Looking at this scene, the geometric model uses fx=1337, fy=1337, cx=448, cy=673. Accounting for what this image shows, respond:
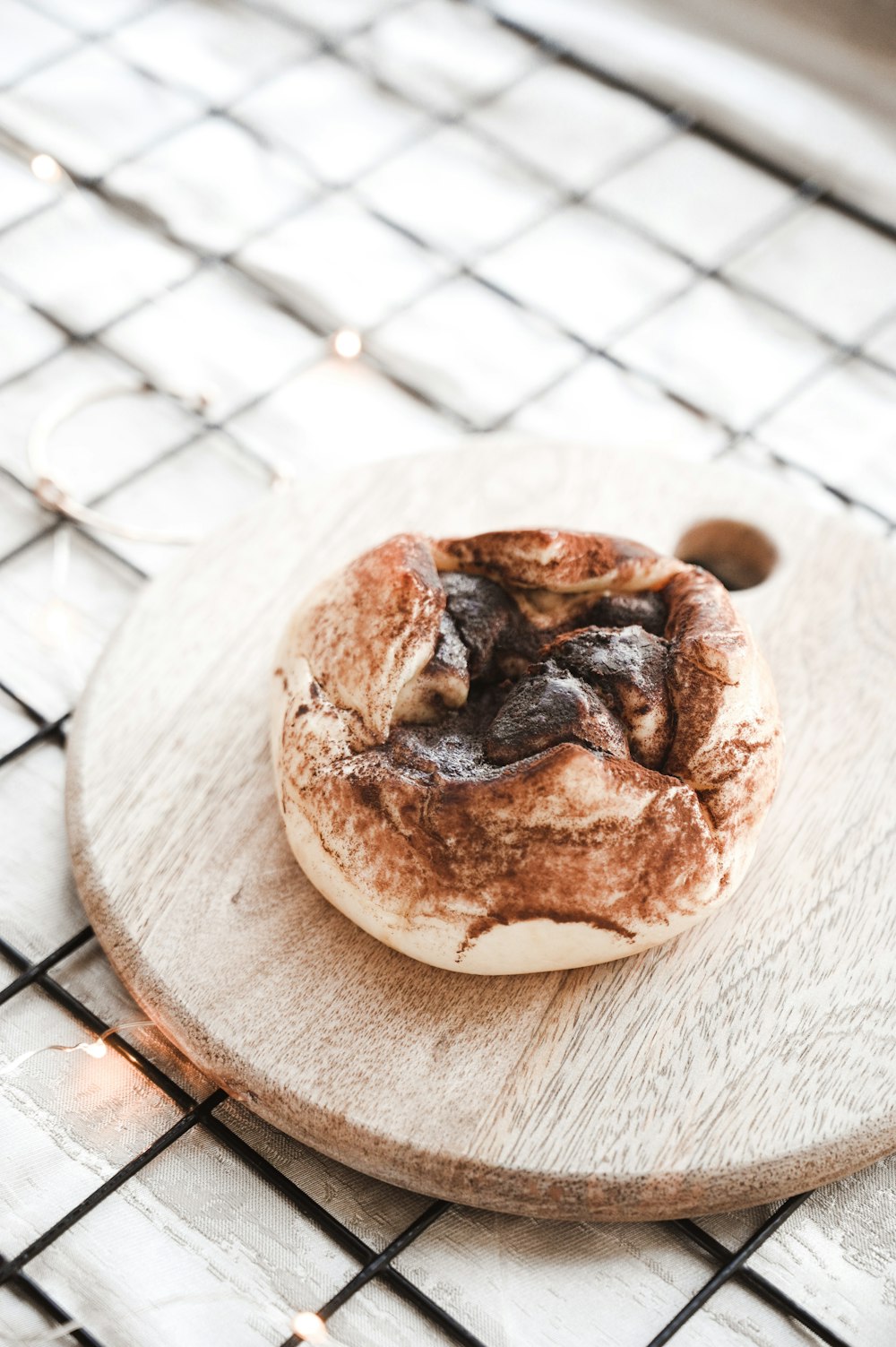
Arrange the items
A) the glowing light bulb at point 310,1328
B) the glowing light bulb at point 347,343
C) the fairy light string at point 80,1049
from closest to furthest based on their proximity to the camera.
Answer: the glowing light bulb at point 310,1328 → the fairy light string at point 80,1049 → the glowing light bulb at point 347,343

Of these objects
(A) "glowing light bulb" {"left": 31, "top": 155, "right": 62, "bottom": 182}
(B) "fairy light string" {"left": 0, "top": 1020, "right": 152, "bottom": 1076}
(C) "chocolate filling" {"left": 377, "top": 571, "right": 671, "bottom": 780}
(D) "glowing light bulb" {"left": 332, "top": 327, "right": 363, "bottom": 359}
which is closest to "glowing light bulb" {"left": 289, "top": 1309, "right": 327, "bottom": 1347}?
(B) "fairy light string" {"left": 0, "top": 1020, "right": 152, "bottom": 1076}

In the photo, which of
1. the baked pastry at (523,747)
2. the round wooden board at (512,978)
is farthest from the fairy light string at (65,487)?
the baked pastry at (523,747)

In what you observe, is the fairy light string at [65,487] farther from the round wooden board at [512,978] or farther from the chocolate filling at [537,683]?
the chocolate filling at [537,683]

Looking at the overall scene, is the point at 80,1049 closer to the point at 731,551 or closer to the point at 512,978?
the point at 512,978

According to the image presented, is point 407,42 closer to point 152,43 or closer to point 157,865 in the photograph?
point 152,43

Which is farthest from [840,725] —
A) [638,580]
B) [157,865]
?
[157,865]

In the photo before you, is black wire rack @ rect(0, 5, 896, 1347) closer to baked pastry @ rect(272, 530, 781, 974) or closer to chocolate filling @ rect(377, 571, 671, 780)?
baked pastry @ rect(272, 530, 781, 974)

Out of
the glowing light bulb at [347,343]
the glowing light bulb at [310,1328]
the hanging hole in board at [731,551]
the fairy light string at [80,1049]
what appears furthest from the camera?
the glowing light bulb at [347,343]
